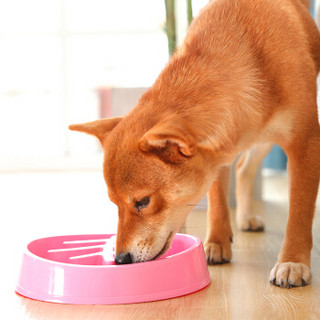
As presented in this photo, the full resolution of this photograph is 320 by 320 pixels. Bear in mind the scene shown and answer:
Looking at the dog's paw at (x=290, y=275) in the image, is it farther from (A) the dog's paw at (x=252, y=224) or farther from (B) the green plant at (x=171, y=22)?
(B) the green plant at (x=171, y=22)

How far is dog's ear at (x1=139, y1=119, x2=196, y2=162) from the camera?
159 centimetres

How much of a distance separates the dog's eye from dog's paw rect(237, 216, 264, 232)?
116 centimetres

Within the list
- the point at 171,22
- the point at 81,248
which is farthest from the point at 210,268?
the point at 171,22

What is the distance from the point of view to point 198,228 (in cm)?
286

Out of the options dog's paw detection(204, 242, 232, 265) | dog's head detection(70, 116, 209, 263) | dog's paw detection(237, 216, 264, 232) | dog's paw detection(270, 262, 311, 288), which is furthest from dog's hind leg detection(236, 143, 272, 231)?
dog's head detection(70, 116, 209, 263)

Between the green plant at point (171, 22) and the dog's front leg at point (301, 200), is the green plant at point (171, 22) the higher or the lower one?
the higher one

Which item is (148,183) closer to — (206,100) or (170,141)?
(170,141)

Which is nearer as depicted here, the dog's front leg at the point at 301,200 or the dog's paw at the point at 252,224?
the dog's front leg at the point at 301,200

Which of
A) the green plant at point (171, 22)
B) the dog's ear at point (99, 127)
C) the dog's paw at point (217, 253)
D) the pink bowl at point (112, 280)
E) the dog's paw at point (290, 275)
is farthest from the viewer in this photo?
the green plant at point (171, 22)

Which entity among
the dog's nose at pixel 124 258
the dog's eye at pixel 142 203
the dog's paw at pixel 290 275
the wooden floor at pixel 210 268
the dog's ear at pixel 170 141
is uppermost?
the dog's ear at pixel 170 141

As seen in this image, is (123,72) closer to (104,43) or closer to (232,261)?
(104,43)

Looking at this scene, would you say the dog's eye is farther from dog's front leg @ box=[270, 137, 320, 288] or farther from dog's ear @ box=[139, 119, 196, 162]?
dog's front leg @ box=[270, 137, 320, 288]

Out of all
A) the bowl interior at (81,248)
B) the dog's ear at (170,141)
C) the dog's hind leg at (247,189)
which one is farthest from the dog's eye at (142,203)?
the dog's hind leg at (247,189)

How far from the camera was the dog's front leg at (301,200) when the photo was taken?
2006 millimetres
